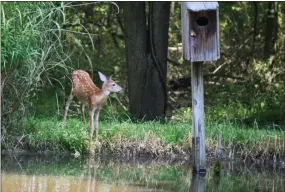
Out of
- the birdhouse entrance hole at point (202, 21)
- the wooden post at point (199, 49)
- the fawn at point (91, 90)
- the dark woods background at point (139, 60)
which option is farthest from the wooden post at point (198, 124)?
the dark woods background at point (139, 60)

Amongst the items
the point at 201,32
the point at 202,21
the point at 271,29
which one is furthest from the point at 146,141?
the point at 271,29

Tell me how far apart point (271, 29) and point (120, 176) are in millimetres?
10606

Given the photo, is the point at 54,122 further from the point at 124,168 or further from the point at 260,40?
the point at 260,40

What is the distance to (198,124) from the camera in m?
11.3

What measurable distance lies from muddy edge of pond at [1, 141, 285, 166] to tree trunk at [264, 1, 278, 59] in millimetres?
8285

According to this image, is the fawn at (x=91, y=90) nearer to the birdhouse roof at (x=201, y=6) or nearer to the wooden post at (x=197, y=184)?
the birdhouse roof at (x=201, y=6)

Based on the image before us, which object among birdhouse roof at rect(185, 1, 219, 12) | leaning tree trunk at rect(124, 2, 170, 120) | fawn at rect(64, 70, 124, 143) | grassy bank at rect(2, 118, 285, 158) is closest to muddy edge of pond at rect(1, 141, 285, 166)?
grassy bank at rect(2, 118, 285, 158)

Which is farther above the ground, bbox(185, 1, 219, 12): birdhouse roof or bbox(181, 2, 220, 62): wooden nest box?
bbox(185, 1, 219, 12): birdhouse roof

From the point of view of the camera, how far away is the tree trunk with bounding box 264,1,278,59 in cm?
2005

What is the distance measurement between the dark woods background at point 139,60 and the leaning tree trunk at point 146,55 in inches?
0.7

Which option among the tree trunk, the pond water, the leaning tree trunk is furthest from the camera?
the tree trunk

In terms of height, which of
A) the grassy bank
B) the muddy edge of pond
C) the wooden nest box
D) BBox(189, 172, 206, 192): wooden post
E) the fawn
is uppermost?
the wooden nest box

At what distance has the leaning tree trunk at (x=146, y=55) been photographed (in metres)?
15.5

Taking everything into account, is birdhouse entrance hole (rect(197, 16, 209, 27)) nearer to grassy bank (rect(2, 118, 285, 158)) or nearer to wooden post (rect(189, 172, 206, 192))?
grassy bank (rect(2, 118, 285, 158))
